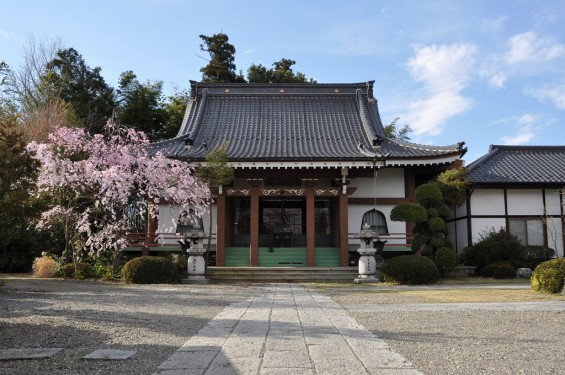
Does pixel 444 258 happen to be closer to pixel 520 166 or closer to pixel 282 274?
pixel 282 274

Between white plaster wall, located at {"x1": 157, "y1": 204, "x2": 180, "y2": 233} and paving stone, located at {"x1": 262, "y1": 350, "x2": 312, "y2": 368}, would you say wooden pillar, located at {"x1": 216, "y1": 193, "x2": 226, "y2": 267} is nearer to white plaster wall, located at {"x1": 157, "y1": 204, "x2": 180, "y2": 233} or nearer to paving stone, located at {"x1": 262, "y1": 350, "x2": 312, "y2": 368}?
white plaster wall, located at {"x1": 157, "y1": 204, "x2": 180, "y2": 233}

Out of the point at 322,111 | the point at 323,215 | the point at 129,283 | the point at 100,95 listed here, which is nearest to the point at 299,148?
the point at 323,215

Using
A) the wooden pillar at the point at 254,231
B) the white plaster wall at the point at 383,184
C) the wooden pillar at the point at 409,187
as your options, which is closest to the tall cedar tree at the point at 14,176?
the wooden pillar at the point at 254,231

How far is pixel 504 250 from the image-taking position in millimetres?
18422

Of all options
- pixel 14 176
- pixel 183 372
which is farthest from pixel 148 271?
pixel 183 372

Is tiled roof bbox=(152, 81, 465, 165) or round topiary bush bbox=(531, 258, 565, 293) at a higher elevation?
tiled roof bbox=(152, 81, 465, 165)

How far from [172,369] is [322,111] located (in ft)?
67.1

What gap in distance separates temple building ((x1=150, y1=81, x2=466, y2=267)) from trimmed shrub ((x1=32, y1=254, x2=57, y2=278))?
13.3ft

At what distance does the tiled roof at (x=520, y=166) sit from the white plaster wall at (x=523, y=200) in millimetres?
575

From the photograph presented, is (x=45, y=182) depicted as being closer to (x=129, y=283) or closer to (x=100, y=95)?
(x=129, y=283)

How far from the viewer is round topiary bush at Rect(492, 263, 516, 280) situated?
17.1m

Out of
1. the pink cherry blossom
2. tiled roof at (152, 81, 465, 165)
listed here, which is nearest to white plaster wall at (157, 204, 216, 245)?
the pink cherry blossom

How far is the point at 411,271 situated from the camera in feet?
49.7

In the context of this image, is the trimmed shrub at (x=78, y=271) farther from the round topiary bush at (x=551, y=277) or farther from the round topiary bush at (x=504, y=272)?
the round topiary bush at (x=504, y=272)
